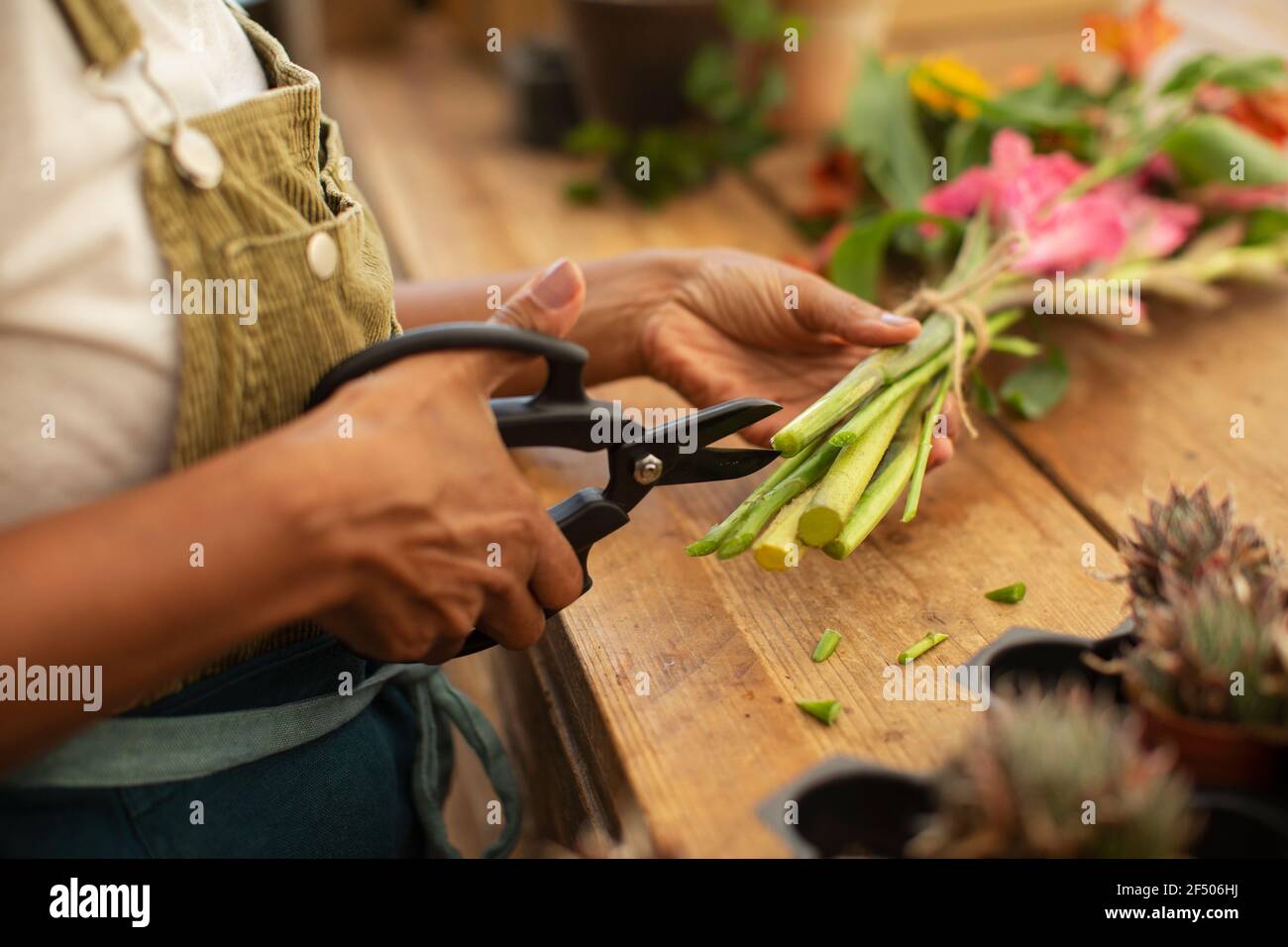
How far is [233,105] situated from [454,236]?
81 centimetres

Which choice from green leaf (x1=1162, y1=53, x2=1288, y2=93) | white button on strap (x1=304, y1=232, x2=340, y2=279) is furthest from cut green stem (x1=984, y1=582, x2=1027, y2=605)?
green leaf (x1=1162, y1=53, x2=1288, y2=93)

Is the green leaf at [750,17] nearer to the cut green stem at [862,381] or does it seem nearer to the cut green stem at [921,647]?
the cut green stem at [862,381]

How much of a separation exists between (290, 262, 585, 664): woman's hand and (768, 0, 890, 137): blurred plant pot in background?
113 cm

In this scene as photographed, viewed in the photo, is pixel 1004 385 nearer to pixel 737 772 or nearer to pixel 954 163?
pixel 954 163

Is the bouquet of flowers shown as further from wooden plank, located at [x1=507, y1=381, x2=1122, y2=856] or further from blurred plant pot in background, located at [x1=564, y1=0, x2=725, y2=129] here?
blurred plant pot in background, located at [x1=564, y1=0, x2=725, y2=129]

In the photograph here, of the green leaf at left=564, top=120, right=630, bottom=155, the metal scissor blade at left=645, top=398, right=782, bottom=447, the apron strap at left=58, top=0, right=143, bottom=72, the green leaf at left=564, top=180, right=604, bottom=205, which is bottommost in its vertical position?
the green leaf at left=564, top=180, right=604, bottom=205

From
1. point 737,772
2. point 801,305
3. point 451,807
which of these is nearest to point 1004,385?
point 801,305

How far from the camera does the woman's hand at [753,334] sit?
37.0 inches

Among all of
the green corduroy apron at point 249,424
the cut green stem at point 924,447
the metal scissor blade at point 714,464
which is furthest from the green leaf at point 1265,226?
the green corduroy apron at point 249,424

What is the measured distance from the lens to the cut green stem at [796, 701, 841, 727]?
693mm

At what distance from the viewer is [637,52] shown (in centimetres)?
159

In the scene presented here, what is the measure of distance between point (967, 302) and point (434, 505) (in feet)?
1.84

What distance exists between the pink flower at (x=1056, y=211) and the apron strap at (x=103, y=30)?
2.55 feet
